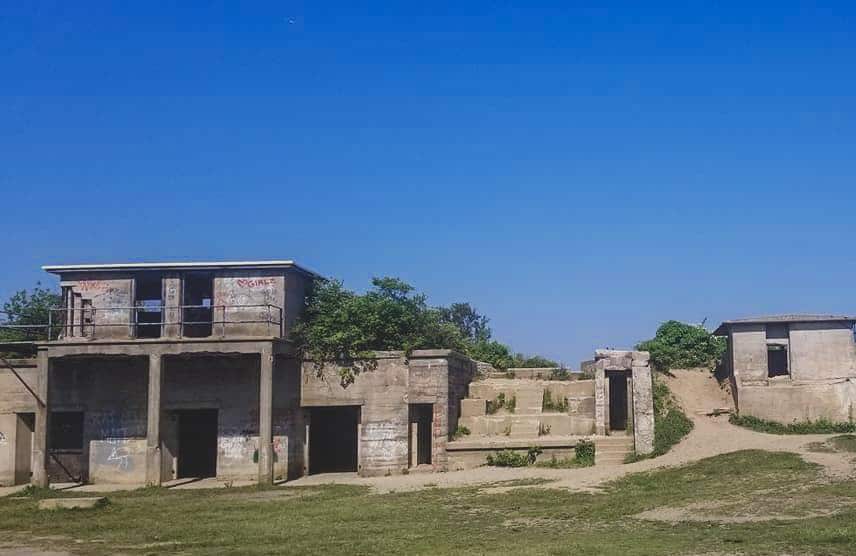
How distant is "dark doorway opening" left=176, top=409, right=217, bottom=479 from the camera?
33.7 m

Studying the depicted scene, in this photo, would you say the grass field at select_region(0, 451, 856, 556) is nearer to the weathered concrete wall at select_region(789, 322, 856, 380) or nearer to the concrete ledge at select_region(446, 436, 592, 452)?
the concrete ledge at select_region(446, 436, 592, 452)

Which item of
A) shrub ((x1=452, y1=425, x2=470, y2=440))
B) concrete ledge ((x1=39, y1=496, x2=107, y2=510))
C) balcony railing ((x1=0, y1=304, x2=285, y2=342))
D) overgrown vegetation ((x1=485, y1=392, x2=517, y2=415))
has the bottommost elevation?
concrete ledge ((x1=39, y1=496, x2=107, y2=510))

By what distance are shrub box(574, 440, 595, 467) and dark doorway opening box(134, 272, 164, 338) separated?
44.7ft

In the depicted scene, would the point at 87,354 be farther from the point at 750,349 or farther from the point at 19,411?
the point at 750,349

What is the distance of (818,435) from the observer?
91.6 feet

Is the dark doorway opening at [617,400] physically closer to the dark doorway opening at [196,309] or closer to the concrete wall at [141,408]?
the concrete wall at [141,408]

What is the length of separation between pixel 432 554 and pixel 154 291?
1961 cm

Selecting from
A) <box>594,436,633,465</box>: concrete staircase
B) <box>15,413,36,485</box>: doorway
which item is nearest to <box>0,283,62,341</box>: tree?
<box>15,413,36,485</box>: doorway

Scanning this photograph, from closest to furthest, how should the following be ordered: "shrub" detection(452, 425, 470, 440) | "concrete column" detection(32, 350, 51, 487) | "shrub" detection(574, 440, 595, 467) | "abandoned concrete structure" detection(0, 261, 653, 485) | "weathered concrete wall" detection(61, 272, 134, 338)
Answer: "shrub" detection(574, 440, 595, 467), "concrete column" detection(32, 350, 51, 487), "abandoned concrete structure" detection(0, 261, 653, 485), "shrub" detection(452, 425, 470, 440), "weathered concrete wall" detection(61, 272, 134, 338)

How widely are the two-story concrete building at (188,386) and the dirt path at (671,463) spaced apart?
1.76 m

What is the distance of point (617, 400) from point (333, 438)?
10331mm

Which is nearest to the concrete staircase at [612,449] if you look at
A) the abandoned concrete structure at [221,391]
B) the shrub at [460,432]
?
the abandoned concrete structure at [221,391]

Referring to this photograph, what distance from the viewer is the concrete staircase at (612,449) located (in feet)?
91.9

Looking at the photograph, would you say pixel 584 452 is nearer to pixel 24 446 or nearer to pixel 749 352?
pixel 749 352
